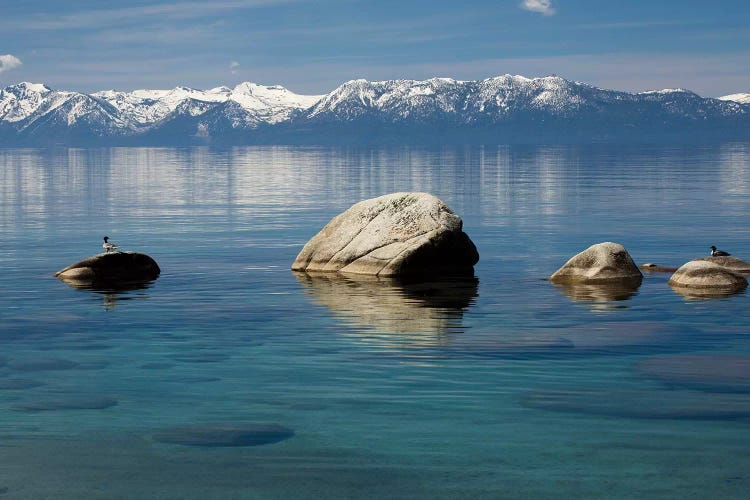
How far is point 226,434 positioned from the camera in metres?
14.7

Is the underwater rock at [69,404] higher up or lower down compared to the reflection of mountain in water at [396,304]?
lower down

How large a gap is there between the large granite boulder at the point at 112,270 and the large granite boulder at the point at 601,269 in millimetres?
13434

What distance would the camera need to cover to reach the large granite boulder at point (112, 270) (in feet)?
107

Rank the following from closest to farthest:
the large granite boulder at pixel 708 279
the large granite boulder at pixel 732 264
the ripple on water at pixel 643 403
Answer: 1. the ripple on water at pixel 643 403
2. the large granite boulder at pixel 708 279
3. the large granite boulder at pixel 732 264

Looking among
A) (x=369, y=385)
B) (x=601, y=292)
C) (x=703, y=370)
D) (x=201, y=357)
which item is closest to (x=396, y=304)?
(x=601, y=292)

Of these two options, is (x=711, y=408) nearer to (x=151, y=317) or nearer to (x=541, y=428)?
(x=541, y=428)

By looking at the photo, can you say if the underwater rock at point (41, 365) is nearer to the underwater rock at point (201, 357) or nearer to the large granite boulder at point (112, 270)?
the underwater rock at point (201, 357)

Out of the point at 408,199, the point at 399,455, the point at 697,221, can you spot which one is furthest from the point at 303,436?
the point at 697,221

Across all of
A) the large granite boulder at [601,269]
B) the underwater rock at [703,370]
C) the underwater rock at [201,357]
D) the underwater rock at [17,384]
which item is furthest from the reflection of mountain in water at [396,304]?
the underwater rock at [17,384]

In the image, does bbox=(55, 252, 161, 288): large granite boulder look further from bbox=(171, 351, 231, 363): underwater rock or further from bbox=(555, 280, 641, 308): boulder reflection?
bbox=(555, 280, 641, 308): boulder reflection

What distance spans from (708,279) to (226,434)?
750 inches

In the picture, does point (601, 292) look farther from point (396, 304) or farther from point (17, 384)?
point (17, 384)

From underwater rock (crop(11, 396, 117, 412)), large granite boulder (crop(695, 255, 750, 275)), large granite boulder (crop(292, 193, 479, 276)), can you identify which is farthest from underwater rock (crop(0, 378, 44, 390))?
large granite boulder (crop(695, 255, 750, 275))

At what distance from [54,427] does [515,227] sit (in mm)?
37764
